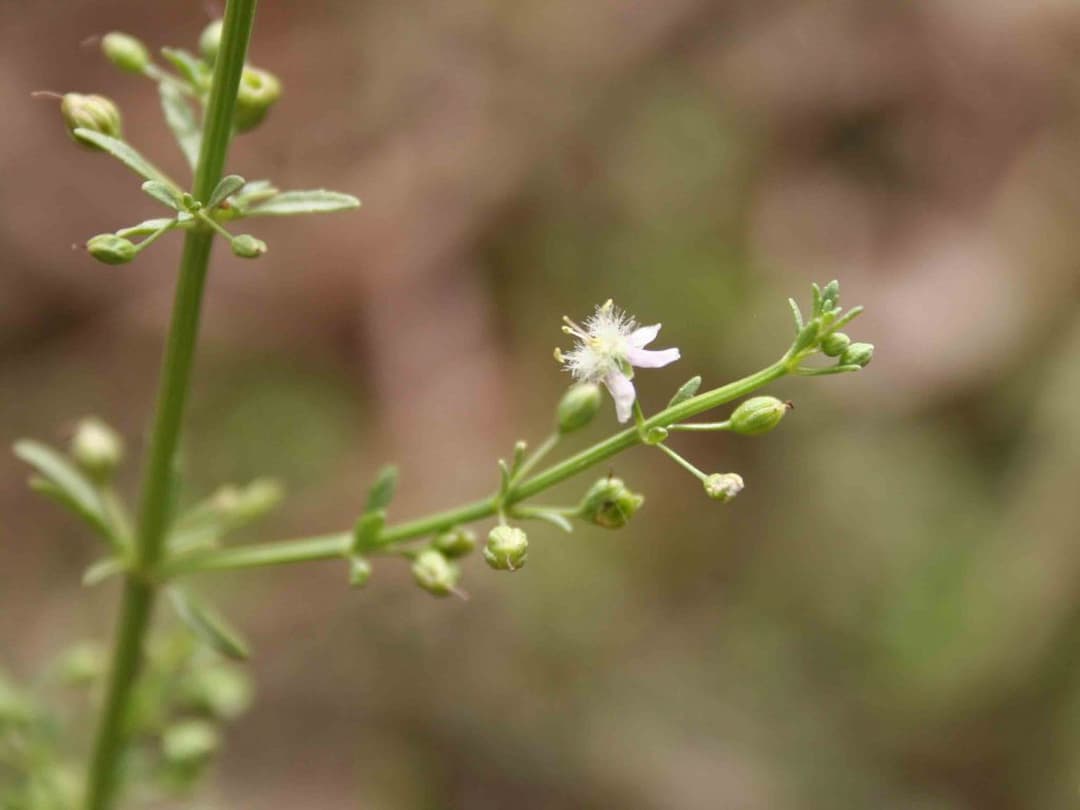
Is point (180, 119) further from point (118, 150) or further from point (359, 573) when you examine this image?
point (359, 573)

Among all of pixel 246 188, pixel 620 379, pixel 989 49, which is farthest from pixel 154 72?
pixel 989 49

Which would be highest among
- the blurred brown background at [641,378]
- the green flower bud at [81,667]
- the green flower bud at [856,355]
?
the blurred brown background at [641,378]

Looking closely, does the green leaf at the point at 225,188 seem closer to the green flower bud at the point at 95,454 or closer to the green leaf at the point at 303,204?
the green leaf at the point at 303,204

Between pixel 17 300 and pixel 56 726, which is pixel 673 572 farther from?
pixel 17 300

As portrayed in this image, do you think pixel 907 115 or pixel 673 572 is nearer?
pixel 673 572

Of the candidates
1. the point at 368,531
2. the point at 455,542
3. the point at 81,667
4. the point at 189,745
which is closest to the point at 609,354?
the point at 455,542

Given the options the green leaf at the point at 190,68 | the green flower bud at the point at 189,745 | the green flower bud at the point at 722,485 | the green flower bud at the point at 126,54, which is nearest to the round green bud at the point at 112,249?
the green leaf at the point at 190,68

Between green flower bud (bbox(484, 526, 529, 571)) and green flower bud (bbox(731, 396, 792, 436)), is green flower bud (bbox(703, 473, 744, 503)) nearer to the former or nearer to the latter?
green flower bud (bbox(731, 396, 792, 436))
